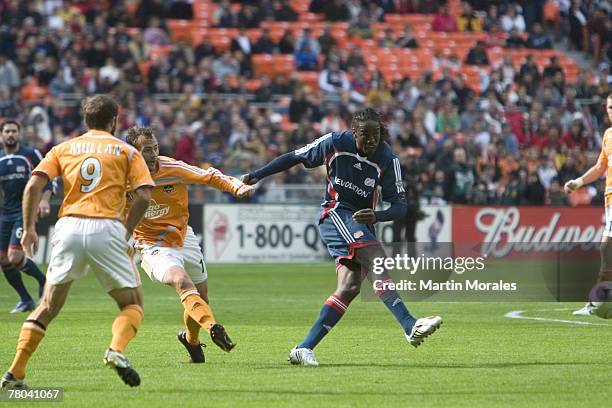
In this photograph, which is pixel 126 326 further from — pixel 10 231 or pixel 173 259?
Answer: pixel 10 231

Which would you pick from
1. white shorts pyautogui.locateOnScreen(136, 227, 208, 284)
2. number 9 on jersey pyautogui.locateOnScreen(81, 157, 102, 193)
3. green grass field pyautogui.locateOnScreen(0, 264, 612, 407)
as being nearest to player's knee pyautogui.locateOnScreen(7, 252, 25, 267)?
green grass field pyautogui.locateOnScreen(0, 264, 612, 407)

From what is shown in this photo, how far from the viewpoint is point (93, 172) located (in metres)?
8.34

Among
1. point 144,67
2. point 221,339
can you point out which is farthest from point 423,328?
point 144,67

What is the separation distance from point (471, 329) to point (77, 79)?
656 inches

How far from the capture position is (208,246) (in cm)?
2517

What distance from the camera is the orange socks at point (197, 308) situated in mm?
9852

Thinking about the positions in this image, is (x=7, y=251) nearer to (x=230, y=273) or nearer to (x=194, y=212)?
(x=230, y=273)

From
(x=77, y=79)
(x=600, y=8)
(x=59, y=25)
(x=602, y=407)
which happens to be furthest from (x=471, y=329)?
(x=600, y=8)

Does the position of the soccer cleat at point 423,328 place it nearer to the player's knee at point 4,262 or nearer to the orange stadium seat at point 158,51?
the player's knee at point 4,262

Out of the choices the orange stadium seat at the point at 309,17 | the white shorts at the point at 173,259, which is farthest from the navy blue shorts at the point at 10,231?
the orange stadium seat at the point at 309,17

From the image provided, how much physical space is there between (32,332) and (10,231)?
828 centimetres

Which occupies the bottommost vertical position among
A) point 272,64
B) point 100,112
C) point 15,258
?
point 272,64

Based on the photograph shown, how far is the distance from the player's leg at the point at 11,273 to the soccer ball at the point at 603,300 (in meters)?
7.08

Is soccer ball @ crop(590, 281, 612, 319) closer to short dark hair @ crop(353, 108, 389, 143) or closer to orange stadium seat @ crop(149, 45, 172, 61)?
short dark hair @ crop(353, 108, 389, 143)
